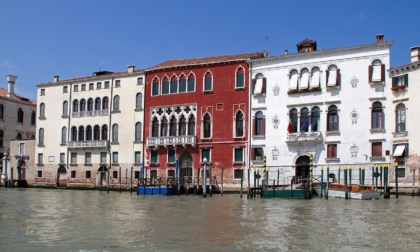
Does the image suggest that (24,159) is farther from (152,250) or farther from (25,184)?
(152,250)

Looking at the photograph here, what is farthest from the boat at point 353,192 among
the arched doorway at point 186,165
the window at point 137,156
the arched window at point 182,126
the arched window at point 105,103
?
the arched window at point 105,103

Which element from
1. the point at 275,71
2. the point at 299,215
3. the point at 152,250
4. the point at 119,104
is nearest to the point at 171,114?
the point at 119,104

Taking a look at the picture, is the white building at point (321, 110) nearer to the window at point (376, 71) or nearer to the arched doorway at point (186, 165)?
the window at point (376, 71)

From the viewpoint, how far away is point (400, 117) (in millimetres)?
30641

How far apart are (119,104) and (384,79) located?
63.8 feet

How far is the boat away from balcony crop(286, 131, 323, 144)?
4158 mm

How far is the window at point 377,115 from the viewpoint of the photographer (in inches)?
1236

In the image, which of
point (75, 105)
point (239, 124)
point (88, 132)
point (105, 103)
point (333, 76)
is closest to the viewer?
point (333, 76)

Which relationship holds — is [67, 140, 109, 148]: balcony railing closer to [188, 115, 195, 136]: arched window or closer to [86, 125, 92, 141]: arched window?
[86, 125, 92, 141]: arched window

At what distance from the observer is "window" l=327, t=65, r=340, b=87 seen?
32.7 metres

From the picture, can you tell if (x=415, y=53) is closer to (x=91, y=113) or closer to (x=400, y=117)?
(x=400, y=117)

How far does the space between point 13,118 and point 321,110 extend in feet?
97.7

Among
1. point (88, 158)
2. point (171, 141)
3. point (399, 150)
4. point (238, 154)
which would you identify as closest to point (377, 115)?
point (399, 150)

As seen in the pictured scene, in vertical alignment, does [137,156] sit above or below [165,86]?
below
